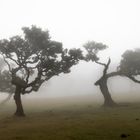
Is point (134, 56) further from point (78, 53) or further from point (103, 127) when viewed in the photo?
point (103, 127)

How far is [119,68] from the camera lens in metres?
70.6

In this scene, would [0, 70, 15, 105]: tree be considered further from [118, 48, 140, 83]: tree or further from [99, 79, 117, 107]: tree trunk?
[118, 48, 140, 83]: tree

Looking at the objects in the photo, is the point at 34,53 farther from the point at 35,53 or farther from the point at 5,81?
the point at 5,81

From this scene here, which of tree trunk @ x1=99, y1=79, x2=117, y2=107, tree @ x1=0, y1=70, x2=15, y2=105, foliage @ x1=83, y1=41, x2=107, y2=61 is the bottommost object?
tree trunk @ x1=99, y1=79, x2=117, y2=107

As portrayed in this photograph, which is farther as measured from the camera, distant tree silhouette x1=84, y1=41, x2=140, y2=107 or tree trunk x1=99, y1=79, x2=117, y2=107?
distant tree silhouette x1=84, y1=41, x2=140, y2=107

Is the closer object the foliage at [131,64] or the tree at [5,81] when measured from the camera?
the foliage at [131,64]

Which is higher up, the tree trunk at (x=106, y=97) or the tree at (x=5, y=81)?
the tree at (x=5, y=81)

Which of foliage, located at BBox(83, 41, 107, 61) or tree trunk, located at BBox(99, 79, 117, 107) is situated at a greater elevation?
foliage, located at BBox(83, 41, 107, 61)

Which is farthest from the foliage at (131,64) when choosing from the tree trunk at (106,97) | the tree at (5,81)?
the tree at (5,81)

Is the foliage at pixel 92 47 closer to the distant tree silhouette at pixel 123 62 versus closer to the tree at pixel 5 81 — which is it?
the distant tree silhouette at pixel 123 62

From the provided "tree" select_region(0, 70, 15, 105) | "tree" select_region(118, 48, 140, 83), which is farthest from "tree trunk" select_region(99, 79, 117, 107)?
"tree" select_region(0, 70, 15, 105)

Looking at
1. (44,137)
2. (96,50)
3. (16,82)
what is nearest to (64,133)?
(44,137)

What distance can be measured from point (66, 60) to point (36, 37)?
22.6 feet

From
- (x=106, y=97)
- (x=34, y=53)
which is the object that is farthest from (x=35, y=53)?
(x=106, y=97)
